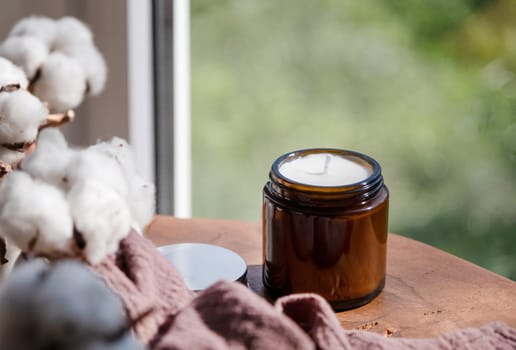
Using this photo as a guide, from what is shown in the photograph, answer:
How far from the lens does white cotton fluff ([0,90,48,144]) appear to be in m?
0.56

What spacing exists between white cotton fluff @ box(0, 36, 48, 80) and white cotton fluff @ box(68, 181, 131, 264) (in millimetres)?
257

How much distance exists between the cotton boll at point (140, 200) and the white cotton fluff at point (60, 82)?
18 cm

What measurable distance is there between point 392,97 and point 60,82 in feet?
1.97

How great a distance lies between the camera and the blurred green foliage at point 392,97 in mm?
1070

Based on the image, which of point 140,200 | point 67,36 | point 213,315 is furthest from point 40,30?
point 213,315

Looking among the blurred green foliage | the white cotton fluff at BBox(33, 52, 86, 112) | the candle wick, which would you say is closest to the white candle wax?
the candle wick

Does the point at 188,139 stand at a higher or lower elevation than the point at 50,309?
lower

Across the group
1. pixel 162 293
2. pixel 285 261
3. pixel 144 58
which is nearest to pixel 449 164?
pixel 144 58

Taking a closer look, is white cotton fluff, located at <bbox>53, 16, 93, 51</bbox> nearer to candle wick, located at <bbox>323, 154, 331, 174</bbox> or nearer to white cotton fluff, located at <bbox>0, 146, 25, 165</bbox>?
white cotton fluff, located at <bbox>0, 146, 25, 165</bbox>

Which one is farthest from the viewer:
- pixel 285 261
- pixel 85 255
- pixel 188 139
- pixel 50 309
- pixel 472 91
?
pixel 188 139

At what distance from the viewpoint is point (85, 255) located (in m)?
0.44

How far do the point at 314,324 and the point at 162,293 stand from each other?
4.1 inches

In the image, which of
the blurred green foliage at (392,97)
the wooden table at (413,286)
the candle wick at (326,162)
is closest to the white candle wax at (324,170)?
the candle wick at (326,162)

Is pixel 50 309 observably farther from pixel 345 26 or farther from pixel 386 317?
pixel 345 26
